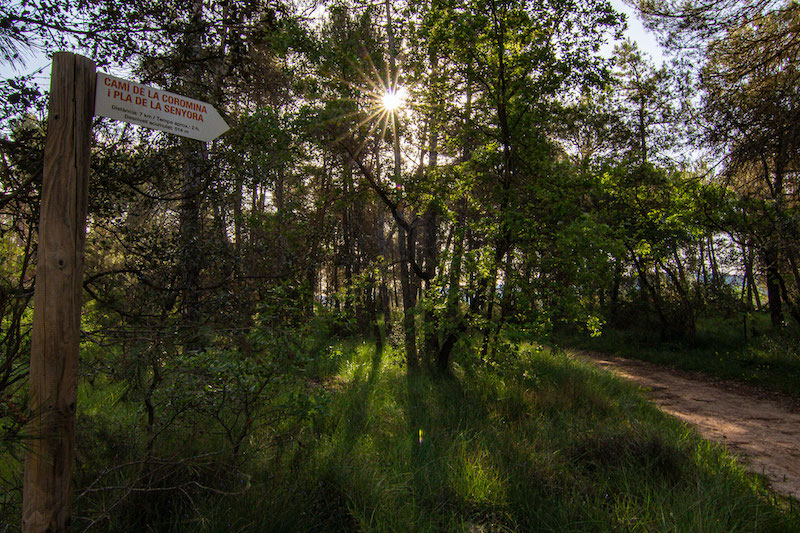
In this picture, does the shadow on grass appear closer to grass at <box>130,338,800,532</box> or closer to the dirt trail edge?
grass at <box>130,338,800,532</box>

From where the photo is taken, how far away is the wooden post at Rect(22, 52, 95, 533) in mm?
1738

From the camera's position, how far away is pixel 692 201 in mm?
9852

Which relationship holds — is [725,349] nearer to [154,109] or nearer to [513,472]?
[513,472]

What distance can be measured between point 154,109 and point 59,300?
1036 millimetres

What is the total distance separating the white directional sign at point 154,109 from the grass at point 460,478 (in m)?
1.91

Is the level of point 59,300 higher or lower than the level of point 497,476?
higher

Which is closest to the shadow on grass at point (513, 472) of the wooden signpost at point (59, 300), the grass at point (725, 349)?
the wooden signpost at point (59, 300)

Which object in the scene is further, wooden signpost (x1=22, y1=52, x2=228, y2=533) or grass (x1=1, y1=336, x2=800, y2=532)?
grass (x1=1, y1=336, x2=800, y2=532)

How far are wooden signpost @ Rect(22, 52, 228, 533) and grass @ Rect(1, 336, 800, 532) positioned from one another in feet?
2.33

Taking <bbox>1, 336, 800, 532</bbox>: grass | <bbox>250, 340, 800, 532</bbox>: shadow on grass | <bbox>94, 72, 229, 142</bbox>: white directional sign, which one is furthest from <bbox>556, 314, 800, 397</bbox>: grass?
<bbox>94, 72, 229, 142</bbox>: white directional sign

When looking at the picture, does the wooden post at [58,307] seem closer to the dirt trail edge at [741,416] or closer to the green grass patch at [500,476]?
the green grass patch at [500,476]

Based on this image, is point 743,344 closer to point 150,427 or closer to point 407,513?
point 407,513

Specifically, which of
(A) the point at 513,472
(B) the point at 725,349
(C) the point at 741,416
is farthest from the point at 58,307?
(B) the point at 725,349

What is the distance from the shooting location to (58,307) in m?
1.80
